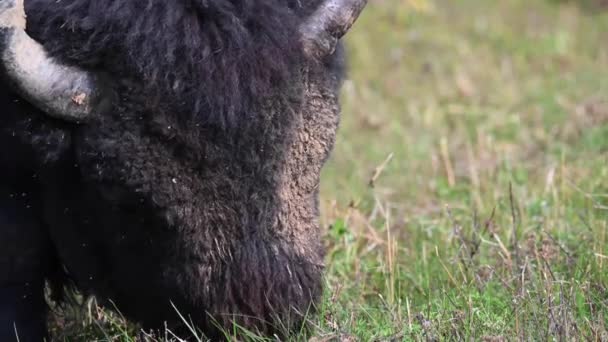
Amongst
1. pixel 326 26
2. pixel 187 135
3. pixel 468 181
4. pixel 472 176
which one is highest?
pixel 326 26

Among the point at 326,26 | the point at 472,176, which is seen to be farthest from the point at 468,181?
the point at 326,26

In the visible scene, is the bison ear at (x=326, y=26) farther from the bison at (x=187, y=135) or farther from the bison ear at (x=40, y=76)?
the bison ear at (x=40, y=76)

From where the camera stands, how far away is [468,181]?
686cm

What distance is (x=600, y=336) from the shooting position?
343 cm

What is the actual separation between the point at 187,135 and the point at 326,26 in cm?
64

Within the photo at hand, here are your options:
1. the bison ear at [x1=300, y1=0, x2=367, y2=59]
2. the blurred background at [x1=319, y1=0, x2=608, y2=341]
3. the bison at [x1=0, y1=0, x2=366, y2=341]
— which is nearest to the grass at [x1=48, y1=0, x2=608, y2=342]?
the blurred background at [x1=319, y1=0, x2=608, y2=341]

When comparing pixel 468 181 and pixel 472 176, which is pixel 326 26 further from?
pixel 468 181

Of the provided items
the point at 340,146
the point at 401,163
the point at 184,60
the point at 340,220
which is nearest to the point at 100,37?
the point at 184,60

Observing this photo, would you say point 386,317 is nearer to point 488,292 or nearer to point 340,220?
point 488,292

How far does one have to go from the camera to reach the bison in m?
3.22

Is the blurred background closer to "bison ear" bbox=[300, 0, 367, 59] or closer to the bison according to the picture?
the bison

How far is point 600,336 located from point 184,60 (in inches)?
64.7

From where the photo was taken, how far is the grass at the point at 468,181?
385cm

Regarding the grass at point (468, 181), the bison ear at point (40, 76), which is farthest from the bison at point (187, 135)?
the grass at point (468, 181)
